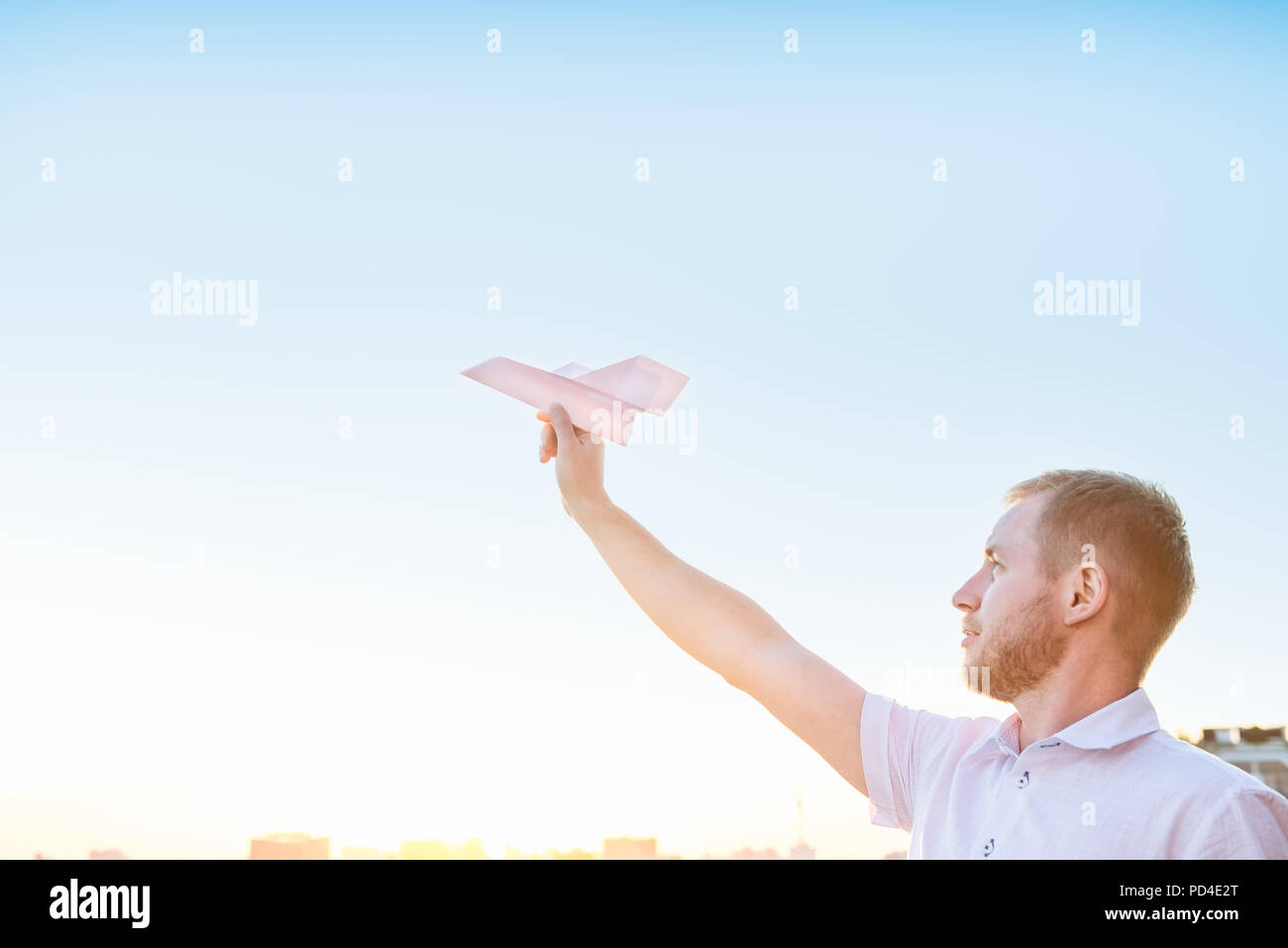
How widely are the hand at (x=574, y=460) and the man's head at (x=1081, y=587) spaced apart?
1.12m

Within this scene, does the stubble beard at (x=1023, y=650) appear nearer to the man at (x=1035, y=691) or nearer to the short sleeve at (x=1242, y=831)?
the man at (x=1035, y=691)

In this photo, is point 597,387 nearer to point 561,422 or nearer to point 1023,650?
point 561,422

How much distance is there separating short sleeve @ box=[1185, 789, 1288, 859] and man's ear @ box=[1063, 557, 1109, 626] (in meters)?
0.54

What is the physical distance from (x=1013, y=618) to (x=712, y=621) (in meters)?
0.83

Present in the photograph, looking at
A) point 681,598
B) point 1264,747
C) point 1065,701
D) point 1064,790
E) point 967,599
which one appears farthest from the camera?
point 1264,747

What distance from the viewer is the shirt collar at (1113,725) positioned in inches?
92.5

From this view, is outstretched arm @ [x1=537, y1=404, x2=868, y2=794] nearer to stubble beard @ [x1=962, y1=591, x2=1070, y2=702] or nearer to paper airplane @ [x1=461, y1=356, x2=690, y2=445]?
paper airplane @ [x1=461, y1=356, x2=690, y2=445]

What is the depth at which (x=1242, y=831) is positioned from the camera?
2031 millimetres

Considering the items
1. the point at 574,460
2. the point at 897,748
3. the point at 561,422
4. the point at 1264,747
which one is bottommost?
the point at 1264,747

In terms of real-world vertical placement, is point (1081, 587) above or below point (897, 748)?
above

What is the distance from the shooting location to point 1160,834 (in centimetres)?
212

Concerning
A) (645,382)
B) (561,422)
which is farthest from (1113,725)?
(561,422)
